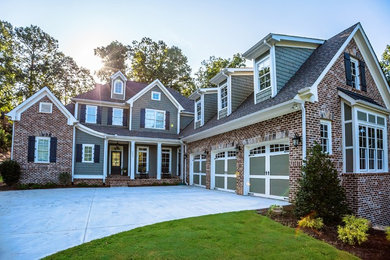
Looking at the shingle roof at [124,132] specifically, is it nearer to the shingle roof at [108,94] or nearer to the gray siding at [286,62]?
the shingle roof at [108,94]

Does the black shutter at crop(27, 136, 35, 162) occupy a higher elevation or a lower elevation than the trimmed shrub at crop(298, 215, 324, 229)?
higher

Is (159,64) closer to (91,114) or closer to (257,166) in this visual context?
(91,114)

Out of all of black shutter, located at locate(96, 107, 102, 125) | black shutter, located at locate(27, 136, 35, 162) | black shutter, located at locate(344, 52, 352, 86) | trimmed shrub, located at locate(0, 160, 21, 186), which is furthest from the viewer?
black shutter, located at locate(96, 107, 102, 125)

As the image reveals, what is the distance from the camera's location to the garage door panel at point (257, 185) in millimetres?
9984

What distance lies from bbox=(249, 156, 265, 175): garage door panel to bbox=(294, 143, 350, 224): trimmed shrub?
12.7ft

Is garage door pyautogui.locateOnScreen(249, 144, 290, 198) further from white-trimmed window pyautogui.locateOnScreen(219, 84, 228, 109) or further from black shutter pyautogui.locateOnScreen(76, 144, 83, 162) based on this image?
black shutter pyautogui.locateOnScreen(76, 144, 83, 162)

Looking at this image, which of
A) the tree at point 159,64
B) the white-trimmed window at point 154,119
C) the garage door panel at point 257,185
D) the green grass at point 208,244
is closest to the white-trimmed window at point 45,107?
the white-trimmed window at point 154,119

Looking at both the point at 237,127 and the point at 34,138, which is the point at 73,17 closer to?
the point at 34,138

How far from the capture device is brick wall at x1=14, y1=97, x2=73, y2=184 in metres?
13.9

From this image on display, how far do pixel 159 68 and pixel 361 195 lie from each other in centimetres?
2949

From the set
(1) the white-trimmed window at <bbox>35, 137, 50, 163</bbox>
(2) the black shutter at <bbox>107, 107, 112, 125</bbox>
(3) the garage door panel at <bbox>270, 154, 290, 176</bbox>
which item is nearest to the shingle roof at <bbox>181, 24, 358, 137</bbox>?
(3) the garage door panel at <bbox>270, 154, 290, 176</bbox>

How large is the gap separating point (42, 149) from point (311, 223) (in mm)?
14658

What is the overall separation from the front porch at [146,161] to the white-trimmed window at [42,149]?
3.78m

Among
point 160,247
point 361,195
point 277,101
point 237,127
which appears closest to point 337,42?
point 277,101
